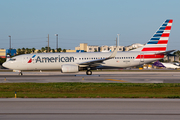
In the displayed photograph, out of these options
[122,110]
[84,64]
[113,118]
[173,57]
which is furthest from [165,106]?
[173,57]

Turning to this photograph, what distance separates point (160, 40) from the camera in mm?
41719

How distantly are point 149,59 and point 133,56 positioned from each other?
2695 millimetres

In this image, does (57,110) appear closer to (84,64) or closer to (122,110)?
(122,110)

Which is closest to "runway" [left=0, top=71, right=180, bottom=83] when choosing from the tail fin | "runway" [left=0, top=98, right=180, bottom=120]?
the tail fin

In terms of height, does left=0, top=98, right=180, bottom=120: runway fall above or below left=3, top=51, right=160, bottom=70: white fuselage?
below

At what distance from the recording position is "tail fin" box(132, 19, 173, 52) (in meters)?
41.3

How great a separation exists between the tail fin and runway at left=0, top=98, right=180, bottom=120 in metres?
29.2

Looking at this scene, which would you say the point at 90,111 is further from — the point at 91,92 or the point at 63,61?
the point at 63,61

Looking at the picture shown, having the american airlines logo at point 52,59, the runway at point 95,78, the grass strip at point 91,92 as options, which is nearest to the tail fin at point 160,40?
the runway at point 95,78

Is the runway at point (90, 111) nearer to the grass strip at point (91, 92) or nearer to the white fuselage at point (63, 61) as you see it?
the grass strip at point (91, 92)

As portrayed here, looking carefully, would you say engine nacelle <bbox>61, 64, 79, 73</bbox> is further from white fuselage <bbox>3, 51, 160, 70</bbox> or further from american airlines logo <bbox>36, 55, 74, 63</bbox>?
american airlines logo <bbox>36, 55, 74, 63</bbox>

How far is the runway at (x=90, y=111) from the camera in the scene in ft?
33.1

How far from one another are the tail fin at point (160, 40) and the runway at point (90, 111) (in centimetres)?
2923

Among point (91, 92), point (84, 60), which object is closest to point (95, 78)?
point (84, 60)
